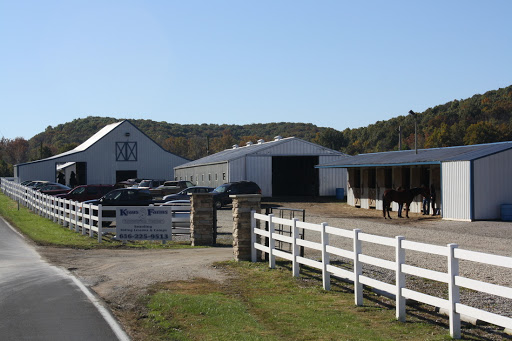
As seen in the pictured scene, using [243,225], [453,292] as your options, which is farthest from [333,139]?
[453,292]

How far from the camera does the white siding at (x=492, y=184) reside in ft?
93.5

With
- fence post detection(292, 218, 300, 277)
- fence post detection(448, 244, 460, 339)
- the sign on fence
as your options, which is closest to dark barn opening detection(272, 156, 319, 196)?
the sign on fence

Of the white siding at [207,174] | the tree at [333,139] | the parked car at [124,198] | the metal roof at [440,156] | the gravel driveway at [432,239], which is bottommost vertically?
the gravel driveway at [432,239]

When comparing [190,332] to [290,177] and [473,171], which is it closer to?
[473,171]

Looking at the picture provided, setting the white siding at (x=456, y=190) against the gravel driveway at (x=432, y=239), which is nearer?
the gravel driveway at (x=432, y=239)

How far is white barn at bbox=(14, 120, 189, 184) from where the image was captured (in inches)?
2625

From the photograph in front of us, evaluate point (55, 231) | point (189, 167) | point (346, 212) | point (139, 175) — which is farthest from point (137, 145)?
point (55, 231)

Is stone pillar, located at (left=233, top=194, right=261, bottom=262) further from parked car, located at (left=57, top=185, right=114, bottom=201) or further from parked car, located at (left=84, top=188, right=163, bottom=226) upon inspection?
parked car, located at (left=57, top=185, right=114, bottom=201)

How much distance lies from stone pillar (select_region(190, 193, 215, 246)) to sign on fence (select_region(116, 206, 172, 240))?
149 cm

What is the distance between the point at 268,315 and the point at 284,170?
4619 cm

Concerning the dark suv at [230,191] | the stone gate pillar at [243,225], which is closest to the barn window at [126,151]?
the dark suv at [230,191]

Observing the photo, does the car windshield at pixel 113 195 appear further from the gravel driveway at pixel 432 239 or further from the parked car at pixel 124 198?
the gravel driveway at pixel 432 239

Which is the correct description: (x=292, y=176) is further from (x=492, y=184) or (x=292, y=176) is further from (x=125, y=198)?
(x=125, y=198)

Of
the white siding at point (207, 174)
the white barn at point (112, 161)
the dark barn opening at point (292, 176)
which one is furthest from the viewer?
the white barn at point (112, 161)
